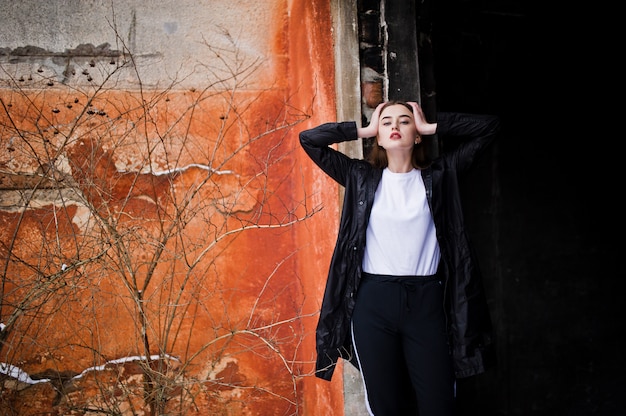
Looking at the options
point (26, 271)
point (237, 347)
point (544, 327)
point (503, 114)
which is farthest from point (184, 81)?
point (544, 327)

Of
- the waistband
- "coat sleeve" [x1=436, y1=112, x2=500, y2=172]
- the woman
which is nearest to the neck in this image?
the woman

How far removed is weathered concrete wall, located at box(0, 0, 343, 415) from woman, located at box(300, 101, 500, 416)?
2.60ft

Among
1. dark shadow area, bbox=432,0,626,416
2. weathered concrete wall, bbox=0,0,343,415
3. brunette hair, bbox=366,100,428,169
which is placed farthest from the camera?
dark shadow area, bbox=432,0,626,416

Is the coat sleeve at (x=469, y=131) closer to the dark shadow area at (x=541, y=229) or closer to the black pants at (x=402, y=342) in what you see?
the black pants at (x=402, y=342)

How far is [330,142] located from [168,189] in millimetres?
1394

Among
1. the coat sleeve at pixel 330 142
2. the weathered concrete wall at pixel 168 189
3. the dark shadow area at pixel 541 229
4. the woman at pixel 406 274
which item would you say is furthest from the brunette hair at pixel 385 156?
the dark shadow area at pixel 541 229

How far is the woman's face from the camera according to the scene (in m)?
2.69

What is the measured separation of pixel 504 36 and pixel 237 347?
3123mm

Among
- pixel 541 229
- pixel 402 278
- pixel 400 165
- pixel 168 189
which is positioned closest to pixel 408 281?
pixel 402 278

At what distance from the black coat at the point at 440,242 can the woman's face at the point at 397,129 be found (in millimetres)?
135

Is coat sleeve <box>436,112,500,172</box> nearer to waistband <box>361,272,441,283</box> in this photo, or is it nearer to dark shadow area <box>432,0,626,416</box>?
waistband <box>361,272,441,283</box>

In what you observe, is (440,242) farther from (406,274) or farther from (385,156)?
(385,156)

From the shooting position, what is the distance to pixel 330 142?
9.39 feet

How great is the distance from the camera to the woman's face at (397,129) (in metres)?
2.69
